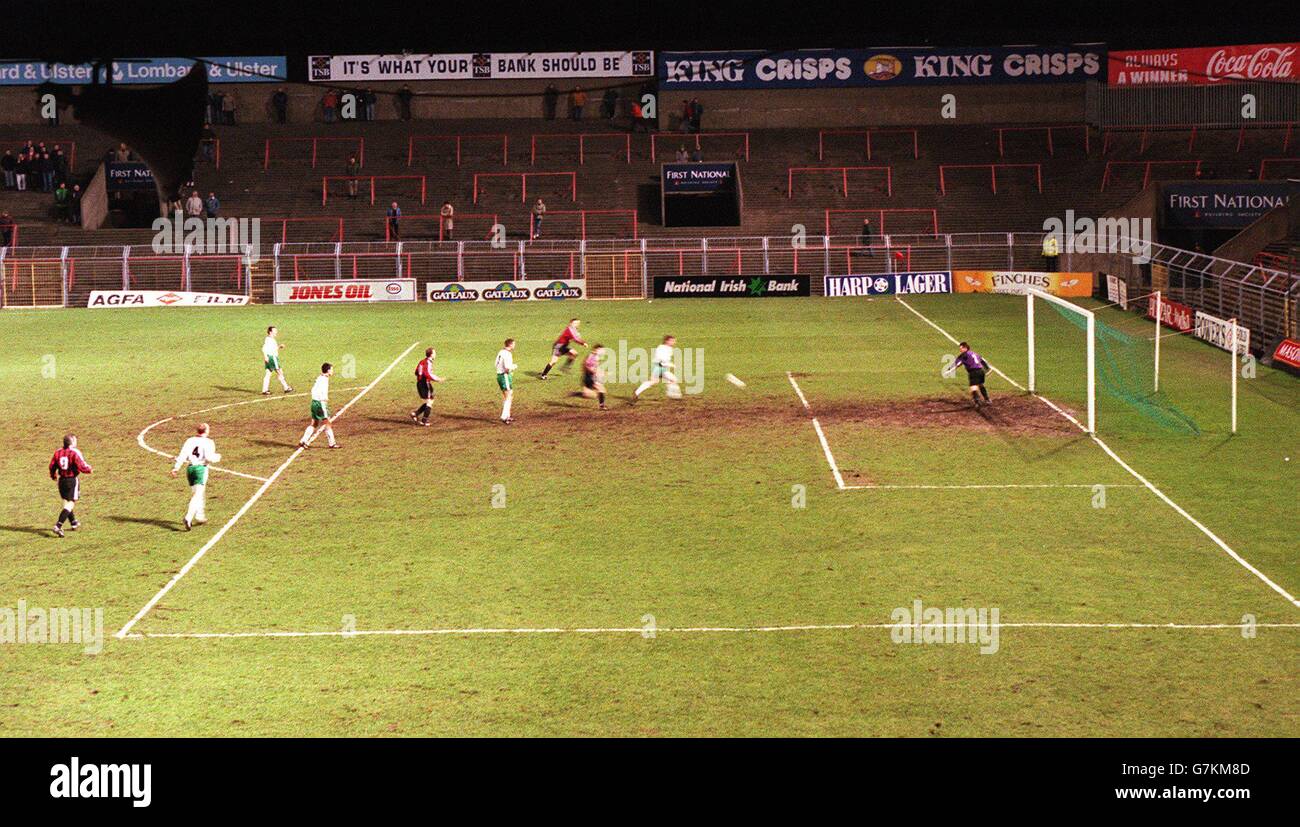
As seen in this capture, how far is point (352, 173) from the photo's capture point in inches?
2522


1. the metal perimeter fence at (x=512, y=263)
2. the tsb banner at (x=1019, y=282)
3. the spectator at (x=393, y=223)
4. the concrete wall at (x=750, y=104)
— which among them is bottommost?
the tsb banner at (x=1019, y=282)

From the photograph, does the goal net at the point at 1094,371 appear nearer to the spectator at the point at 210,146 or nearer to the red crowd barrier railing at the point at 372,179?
the red crowd barrier railing at the point at 372,179

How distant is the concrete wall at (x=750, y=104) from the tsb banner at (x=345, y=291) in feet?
51.0

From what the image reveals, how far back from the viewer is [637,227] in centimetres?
6106

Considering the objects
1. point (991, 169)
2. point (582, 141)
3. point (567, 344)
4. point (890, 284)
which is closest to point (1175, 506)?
point (567, 344)

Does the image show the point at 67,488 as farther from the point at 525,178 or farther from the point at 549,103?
the point at 549,103

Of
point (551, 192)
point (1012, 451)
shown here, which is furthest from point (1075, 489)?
point (551, 192)

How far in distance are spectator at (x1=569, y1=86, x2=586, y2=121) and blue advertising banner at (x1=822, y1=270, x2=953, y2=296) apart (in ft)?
67.8

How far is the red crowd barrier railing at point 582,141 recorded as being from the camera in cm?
6612

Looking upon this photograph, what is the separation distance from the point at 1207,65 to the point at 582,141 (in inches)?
1199

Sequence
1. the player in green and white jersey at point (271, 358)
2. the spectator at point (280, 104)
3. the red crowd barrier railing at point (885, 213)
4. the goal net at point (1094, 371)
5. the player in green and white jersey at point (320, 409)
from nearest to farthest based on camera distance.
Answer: the player in green and white jersey at point (320, 409)
the goal net at point (1094, 371)
the player in green and white jersey at point (271, 358)
the red crowd barrier railing at point (885, 213)
the spectator at point (280, 104)

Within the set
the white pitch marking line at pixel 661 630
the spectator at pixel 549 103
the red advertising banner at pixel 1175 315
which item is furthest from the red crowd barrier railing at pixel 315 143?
the white pitch marking line at pixel 661 630

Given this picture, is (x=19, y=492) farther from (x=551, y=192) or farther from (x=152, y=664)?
(x=551, y=192)

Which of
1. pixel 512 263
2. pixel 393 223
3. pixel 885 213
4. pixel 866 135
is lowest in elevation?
pixel 512 263
